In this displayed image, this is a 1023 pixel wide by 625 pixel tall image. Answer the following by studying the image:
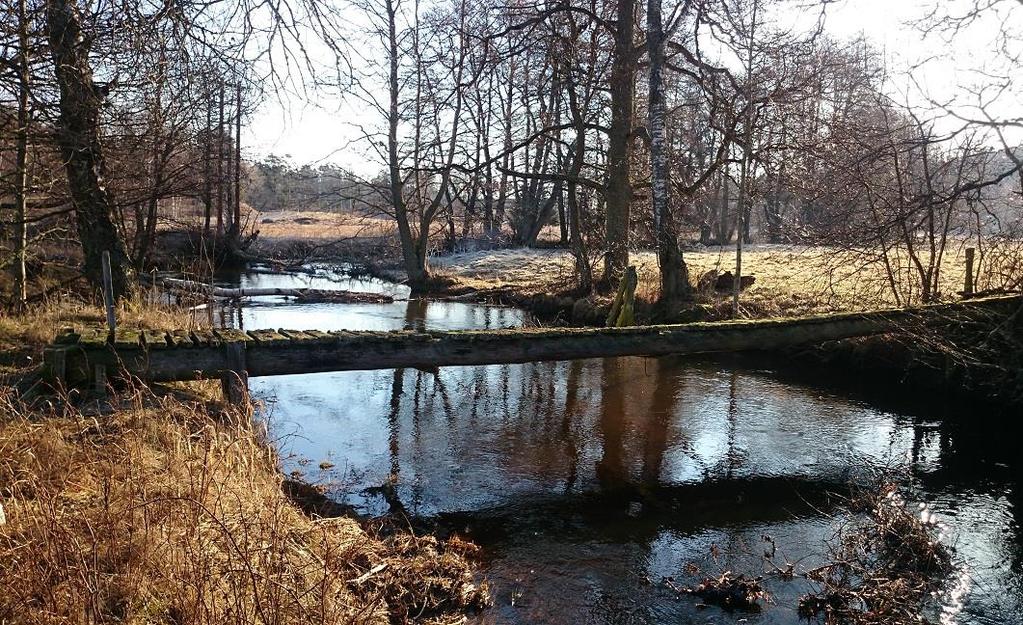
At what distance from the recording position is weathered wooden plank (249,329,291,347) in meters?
6.86

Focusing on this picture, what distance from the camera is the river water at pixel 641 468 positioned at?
16.7 ft

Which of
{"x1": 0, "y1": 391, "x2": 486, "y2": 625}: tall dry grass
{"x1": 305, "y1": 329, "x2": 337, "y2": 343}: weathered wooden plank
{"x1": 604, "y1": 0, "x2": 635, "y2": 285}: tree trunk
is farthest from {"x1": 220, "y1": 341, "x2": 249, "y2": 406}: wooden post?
{"x1": 604, "y1": 0, "x2": 635, "y2": 285}: tree trunk

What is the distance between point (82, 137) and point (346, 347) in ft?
10.1

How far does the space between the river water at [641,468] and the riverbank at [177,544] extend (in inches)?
28.5

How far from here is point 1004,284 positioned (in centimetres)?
1025

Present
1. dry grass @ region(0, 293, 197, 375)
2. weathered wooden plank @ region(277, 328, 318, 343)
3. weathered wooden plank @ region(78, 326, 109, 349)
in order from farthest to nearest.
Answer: dry grass @ region(0, 293, 197, 375)
weathered wooden plank @ region(277, 328, 318, 343)
weathered wooden plank @ region(78, 326, 109, 349)

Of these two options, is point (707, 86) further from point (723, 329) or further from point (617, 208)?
point (723, 329)

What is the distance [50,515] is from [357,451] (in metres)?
4.34

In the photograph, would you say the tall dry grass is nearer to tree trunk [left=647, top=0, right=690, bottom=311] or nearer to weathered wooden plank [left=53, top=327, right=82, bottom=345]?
weathered wooden plank [left=53, top=327, right=82, bottom=345]

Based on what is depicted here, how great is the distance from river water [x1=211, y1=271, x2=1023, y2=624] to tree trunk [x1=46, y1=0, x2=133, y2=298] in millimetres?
3394

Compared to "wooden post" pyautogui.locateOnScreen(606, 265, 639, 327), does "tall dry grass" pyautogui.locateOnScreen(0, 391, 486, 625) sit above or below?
below

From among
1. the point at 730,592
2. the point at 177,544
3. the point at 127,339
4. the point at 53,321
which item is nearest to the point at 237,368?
the point at 127,339

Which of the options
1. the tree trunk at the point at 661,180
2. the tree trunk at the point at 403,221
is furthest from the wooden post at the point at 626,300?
Answer: the tree trunk at the point at 403,221

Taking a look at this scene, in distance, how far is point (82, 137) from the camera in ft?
20.9
